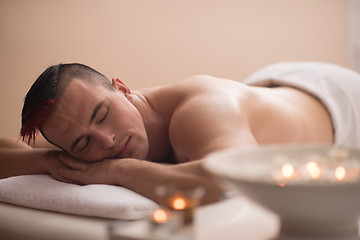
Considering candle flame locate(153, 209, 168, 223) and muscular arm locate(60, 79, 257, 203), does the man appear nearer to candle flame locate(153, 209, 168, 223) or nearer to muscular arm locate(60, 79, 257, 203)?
muscular arm locate(60, 79, 257, 203)

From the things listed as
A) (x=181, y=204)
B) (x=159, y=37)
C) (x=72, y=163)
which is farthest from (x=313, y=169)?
(x=159, y=37)

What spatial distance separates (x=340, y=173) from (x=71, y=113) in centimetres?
91

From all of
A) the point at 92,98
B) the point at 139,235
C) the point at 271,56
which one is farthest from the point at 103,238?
the point at 271,56

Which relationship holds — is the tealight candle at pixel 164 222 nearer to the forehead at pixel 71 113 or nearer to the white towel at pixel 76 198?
the white towel at pixel 76 198

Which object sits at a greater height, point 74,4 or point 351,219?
point 74,4

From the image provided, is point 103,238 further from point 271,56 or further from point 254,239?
point 271,56

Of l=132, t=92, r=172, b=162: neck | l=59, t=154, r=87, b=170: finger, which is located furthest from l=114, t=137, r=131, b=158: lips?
l=132, t=92, r=172, b=162: neck

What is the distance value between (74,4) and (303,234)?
210cm

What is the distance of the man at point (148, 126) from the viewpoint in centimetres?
126

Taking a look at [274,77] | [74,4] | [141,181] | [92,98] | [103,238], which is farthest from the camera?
[74,4]

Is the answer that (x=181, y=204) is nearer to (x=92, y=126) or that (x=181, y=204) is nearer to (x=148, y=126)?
(x=92, y=126)

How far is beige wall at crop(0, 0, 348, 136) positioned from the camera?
2.37 metres

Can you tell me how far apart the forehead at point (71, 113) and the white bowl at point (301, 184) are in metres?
0.78

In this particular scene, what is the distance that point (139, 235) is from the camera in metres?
0.66
